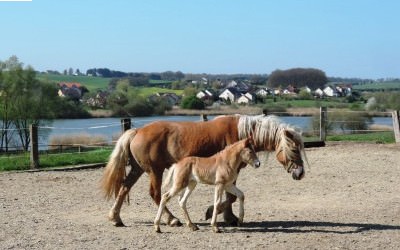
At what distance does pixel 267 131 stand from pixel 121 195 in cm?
202

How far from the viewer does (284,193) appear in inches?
400

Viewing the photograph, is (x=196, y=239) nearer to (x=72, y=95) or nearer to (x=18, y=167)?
(x=18, y=167)

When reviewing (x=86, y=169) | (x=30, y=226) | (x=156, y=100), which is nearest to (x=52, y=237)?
(x=30, y=226)

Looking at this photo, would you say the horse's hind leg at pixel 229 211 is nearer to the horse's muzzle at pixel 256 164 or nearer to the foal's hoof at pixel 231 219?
the foal's hoof at pixel 231 219

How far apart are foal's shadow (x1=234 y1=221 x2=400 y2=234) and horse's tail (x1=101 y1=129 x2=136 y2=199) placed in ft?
5.41

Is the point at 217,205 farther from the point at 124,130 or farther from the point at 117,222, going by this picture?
the point at 124,130

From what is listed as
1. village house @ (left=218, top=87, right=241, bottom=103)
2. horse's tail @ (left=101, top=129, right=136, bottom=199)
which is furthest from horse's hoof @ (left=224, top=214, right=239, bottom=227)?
village house @ (left=218, top=87, right=241, bottom=103)

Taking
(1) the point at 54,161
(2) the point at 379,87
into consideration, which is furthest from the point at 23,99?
(2) the point at 379,87

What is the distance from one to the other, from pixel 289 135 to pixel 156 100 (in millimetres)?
32571

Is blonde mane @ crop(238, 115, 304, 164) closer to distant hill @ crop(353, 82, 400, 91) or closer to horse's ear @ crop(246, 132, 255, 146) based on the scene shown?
horse's ear @ crop(246, 132, 255, 146)

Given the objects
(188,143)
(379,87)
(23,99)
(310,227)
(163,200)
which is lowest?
(310,227)

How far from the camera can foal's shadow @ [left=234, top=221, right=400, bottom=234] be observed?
7.06 meters

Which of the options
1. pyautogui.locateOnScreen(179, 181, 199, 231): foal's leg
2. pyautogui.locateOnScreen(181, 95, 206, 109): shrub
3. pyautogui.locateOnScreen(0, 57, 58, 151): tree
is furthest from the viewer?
pyautogui.locateOnScreen(0, 57, 58, 151): tree

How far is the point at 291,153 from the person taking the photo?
23.1 feet
